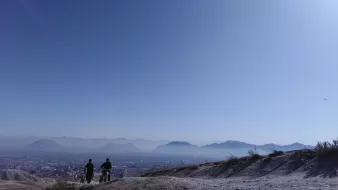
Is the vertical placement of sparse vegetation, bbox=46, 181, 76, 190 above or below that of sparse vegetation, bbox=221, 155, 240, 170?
below

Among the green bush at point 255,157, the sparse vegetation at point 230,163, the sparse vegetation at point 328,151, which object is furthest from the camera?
the sparse vegetation at point 230,163

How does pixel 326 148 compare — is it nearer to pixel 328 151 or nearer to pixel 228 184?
pixel 328 151

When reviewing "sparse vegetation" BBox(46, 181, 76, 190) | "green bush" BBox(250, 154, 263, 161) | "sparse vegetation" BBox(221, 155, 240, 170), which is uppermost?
"green bush" BBox(250, 154, 263, 161)

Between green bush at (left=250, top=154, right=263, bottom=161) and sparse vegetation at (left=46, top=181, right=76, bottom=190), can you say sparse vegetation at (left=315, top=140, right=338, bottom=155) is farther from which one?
sparse vegetation at (left=46, top=181, right=76, bottom=190)

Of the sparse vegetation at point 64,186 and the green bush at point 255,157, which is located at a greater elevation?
the green bush at point 255,157

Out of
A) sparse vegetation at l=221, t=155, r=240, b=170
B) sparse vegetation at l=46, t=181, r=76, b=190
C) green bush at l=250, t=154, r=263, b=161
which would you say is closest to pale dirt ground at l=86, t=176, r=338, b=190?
sparse vegetation at l=46, t=181, r=76, b=190

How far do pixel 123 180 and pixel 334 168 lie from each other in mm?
10627

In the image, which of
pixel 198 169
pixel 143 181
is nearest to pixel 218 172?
pixel 198 169

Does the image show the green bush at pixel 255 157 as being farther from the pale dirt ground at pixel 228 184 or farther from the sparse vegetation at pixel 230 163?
the pale dirt ground at pixel 228 184

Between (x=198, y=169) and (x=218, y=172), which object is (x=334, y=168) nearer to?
(x=218, y=172)

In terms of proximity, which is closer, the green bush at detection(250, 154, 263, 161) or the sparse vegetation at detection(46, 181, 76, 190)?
the sparse vegetation at detection(46, 181, 76, 190)

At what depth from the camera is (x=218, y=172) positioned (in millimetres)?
22406

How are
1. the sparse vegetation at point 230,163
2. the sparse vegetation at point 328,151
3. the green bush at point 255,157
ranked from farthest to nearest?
the sparse vegetation at point 230,163 < the green bush at point 255,157 < the sparse vegetation at point 328,151

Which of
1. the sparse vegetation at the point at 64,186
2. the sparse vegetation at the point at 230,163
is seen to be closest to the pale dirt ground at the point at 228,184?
the sparse vegetation at the point at 64,186
